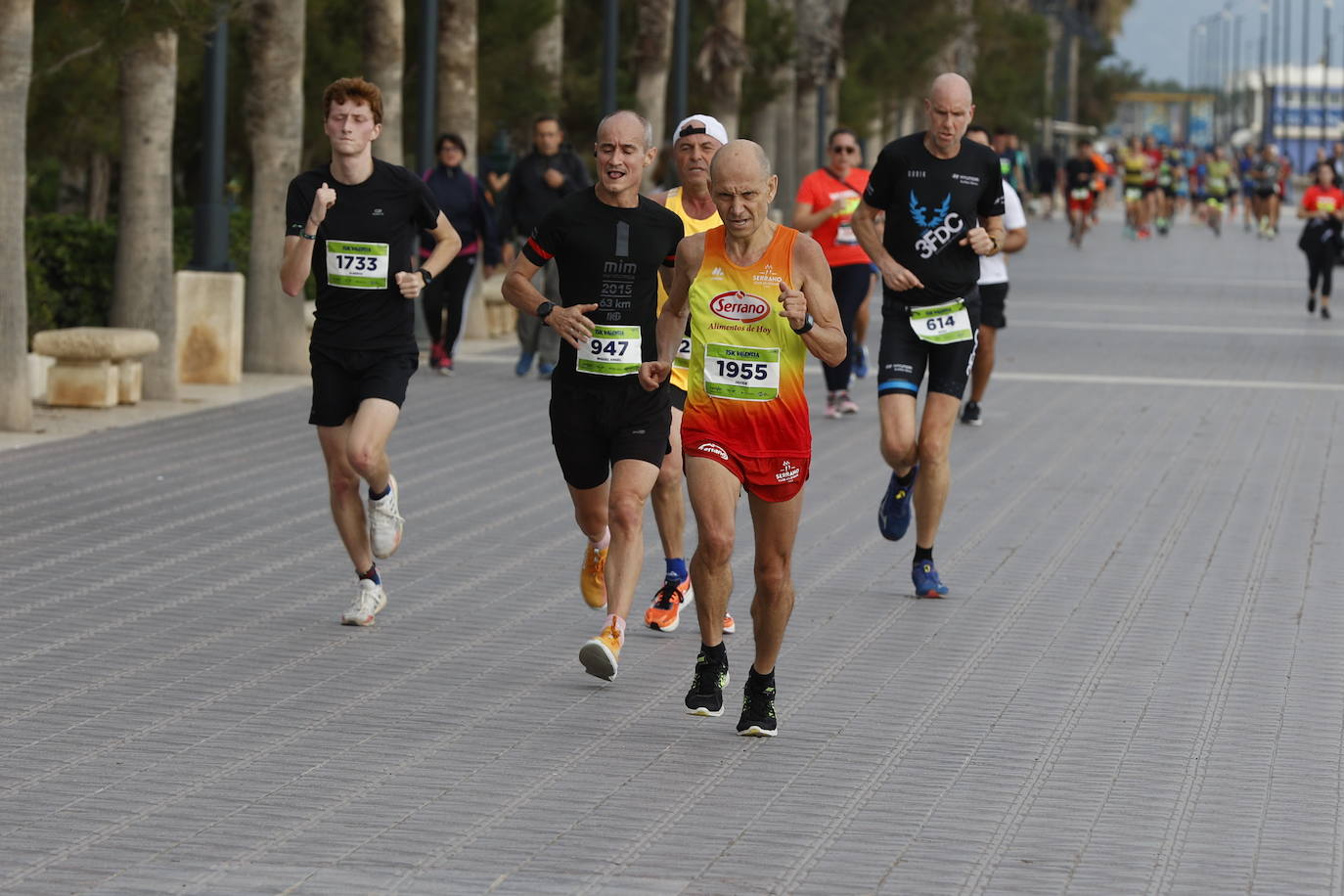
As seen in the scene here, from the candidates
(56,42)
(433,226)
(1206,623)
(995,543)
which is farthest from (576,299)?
(56,42)

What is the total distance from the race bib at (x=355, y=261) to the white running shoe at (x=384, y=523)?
0.72 meters

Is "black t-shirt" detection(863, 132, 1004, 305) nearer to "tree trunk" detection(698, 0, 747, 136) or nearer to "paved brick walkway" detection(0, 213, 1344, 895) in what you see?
"paved brick walkway" detection(0, 213, 1344, 895)

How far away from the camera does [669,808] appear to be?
6492 mm

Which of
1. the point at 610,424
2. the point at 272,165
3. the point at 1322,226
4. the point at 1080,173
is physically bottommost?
the point at 610,424

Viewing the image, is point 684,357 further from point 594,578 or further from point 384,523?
point 384,523

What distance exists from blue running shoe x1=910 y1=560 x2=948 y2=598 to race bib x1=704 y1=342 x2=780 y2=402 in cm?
273

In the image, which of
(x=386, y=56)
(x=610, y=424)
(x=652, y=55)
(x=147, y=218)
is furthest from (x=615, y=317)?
(x=652, y=55)

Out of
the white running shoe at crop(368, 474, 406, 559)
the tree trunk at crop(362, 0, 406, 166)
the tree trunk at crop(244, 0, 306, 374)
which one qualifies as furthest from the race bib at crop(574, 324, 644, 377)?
the tree trunk at crop(362, 0, 406, 166)

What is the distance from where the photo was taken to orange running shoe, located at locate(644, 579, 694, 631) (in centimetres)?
912

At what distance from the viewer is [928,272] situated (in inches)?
392

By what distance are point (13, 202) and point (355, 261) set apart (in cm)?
601

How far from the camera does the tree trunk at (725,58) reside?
3381 centimetres

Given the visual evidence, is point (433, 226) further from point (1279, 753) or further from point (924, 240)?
point (1279, 753)

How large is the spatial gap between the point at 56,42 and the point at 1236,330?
12.7m
